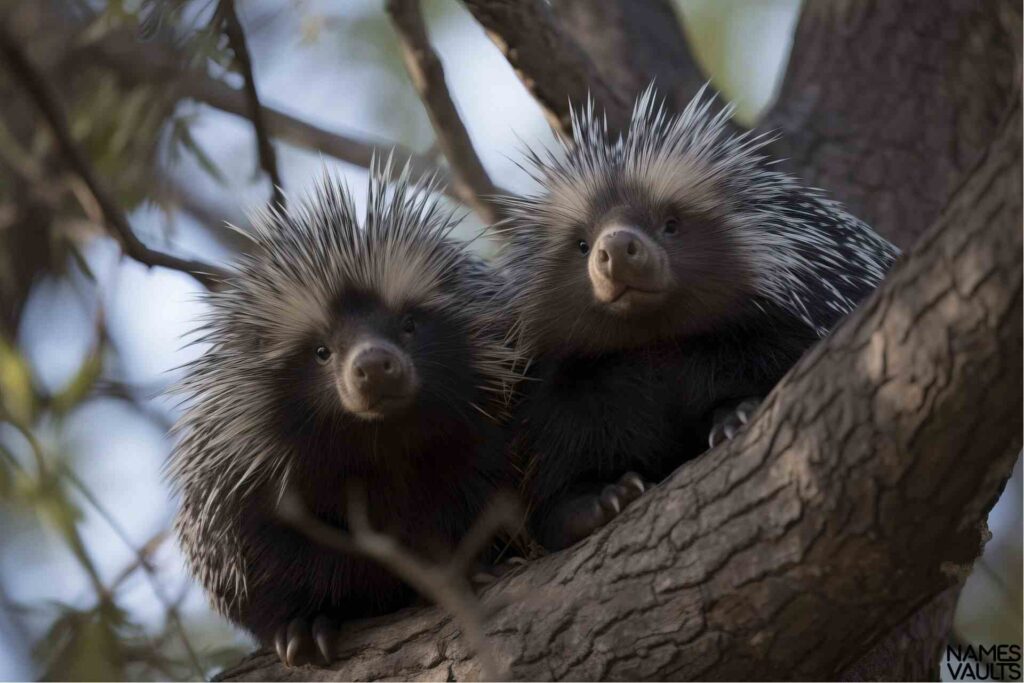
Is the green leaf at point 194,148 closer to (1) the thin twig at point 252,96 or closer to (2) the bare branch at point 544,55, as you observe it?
(1) the thin twig at point 252,96

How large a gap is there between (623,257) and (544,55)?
1.60m

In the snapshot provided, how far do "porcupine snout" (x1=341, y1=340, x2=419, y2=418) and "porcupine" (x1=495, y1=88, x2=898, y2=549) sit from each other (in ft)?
1.64

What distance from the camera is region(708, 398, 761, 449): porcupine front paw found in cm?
320

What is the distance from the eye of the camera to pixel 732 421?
128 inches

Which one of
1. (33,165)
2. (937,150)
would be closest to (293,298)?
(33,165)

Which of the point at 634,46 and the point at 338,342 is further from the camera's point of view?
the point at 634,46

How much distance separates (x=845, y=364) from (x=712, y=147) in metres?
1.66

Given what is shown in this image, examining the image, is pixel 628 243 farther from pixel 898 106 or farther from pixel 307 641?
pixel 898 106

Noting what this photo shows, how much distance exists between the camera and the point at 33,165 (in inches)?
206

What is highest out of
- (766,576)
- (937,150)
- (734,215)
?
(937,150)

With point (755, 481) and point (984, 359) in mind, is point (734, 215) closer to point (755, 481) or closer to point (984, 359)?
point (755, 481)

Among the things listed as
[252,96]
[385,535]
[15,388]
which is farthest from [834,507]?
[15,388]

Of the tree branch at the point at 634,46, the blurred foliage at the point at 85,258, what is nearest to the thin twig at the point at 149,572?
the blurred foliage at the point at 85,258

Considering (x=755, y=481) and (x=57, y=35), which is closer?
(x=755, y=481)
